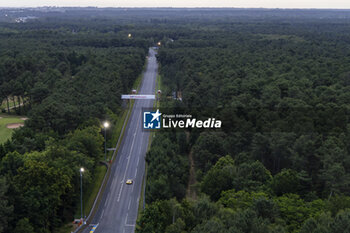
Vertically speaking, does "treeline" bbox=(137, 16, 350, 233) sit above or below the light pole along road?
above

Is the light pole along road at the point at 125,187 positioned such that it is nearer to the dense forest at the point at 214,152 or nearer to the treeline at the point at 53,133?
the treeline at the point at 53,133

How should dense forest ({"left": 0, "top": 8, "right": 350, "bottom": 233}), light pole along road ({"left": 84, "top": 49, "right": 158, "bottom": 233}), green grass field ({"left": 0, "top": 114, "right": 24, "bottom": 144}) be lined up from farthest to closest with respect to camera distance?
green grass field ({"left": 0, "top": 114, "right": 24, "bottom": 144}), light pole along road ({"left": 84, "top": 49, "right": 158, "bottom": 233}), dense forest ({"left": 0, "top": 8, "right": 350, "bottom": 233})

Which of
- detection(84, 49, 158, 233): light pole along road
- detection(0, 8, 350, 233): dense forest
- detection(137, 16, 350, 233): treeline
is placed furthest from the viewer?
detection(84, 49, 158, 233): light pole along road

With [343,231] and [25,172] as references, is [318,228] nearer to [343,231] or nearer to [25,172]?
[343,231]

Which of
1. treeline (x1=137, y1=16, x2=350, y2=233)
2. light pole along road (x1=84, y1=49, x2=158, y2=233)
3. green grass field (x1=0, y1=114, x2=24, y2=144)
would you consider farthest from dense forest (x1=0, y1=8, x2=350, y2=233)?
green grass field (x1=0, y1=114, x2=24, y2=144)

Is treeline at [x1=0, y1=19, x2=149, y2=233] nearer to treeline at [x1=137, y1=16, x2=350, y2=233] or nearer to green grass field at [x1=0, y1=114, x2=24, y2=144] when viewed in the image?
green grass field at [x1=0, y1=114, x2=24, y2=144]

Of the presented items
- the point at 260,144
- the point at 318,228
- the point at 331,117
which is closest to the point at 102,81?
the point at 260,144

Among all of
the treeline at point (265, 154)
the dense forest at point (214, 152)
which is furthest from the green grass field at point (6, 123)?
the treeline at point (265, 154)
